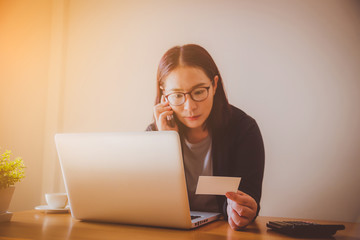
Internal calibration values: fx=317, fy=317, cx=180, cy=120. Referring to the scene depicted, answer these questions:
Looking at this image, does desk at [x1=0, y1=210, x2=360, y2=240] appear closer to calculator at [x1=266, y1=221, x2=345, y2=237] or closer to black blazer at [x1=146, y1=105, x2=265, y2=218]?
calculator at [x1=266, y1=221, x2=345, y2=237]

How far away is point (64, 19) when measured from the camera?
7.81 ft

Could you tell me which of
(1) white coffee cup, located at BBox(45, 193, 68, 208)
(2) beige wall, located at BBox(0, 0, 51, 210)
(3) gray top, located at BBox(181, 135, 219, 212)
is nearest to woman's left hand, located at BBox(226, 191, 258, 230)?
(3) gray top, located at BBox(181, 135, 219, 212)

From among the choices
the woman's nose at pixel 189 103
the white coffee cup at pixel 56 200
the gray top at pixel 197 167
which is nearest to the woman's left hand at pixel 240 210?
the gray top at pixel 197 167

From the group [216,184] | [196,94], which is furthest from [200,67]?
[216,184]

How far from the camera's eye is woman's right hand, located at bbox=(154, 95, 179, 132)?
75.4 inches

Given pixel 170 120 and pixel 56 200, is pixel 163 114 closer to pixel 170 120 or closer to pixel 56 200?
pixel 170 120

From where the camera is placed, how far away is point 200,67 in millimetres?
1881

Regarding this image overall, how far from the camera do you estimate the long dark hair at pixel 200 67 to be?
1.84m

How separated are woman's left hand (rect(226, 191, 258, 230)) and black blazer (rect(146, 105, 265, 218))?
472mm

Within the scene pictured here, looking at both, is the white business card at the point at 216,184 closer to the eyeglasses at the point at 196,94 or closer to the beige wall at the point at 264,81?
the beige wall at the point at 264,81

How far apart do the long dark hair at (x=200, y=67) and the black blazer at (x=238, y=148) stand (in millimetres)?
74

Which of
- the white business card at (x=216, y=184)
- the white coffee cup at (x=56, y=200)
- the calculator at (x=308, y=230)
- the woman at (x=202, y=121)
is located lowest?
the white coffee cup at (x=56, y=200)

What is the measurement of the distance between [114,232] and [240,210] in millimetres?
398

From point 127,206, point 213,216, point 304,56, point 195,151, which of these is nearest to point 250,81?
point 304,56
